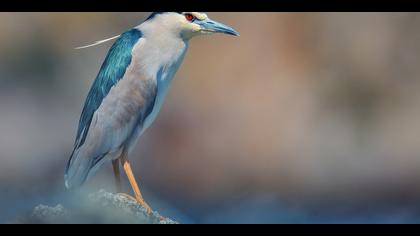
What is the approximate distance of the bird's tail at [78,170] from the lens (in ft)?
17.2

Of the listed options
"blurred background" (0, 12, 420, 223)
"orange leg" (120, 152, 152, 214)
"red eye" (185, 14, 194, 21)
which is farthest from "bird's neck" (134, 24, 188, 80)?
"blurred background" (0, 12, 420, 223)

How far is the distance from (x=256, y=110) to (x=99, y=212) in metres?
5.51

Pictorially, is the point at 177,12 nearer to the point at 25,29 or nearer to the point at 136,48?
the point at 136,48

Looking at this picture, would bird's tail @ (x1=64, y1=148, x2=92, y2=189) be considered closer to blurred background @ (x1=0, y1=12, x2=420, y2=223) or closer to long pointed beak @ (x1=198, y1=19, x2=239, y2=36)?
long pointed beak @ (x1=198, y1=19, x2=239, y2=36)

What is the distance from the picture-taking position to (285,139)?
388 inches

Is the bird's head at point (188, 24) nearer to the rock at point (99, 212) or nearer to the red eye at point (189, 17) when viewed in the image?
the red eye at point (189, 17)

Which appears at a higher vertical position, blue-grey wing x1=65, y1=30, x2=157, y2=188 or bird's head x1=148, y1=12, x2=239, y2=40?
bird's head x1=148, y1=12, x2=239, y2=40

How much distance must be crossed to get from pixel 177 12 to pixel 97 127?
0.74m

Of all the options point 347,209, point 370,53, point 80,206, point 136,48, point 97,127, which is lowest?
point 80,206

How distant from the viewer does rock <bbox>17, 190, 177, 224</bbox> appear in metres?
4.38

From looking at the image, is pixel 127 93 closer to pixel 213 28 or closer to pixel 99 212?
pixel 213 28

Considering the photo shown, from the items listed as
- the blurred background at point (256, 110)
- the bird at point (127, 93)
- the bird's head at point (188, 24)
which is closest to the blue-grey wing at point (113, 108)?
the bird at point (127, 93)
